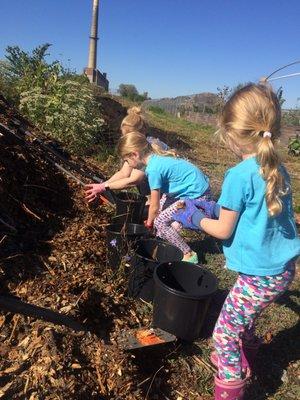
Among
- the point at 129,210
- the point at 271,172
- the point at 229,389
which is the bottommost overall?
the point at 229,389

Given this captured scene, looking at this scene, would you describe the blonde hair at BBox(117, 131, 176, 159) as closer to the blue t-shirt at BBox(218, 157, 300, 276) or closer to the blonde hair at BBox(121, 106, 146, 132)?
the blonde hair at BBox(121, 106, 146, 132)

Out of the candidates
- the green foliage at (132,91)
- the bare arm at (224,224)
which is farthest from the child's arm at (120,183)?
the green foliage at (132,91)

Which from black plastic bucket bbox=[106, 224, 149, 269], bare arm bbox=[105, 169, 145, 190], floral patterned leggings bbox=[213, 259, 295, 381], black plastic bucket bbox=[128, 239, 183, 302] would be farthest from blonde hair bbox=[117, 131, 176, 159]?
floral patterned leggings bbox=[213, 259, 295, 381]

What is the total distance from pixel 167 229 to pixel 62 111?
3.31m

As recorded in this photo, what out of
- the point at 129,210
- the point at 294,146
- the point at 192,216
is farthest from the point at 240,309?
the point at 294,146

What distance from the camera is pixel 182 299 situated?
8.27ft

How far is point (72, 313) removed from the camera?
2.58m

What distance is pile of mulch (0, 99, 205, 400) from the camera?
2.17 meters

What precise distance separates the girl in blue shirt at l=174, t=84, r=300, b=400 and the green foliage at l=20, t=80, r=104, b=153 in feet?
14.7

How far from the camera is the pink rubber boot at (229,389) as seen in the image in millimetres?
2236

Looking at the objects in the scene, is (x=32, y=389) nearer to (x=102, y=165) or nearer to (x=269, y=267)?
(x=269, y=267)

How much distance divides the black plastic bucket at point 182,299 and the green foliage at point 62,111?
378 cm

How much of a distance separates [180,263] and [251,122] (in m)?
1.25

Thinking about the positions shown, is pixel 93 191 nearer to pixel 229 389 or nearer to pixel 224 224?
pixel 224 224
